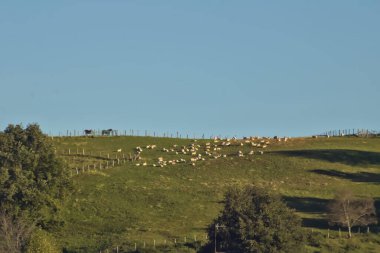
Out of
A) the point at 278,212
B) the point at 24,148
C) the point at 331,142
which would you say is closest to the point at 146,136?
the point at 331,142

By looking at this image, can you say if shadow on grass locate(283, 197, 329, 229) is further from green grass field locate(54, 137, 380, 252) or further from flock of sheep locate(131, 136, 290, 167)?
flock of sheep locate(131, 136, 290, 167)

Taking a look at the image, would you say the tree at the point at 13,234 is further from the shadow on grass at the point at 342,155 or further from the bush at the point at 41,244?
the shadow on grass at the point at 342,155

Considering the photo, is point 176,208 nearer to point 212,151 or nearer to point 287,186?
point 287,186

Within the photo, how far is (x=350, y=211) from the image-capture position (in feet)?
425

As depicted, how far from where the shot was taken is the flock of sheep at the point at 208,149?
559ft

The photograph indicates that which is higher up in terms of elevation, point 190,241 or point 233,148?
point 233,148

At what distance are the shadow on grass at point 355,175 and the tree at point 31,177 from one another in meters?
50.8

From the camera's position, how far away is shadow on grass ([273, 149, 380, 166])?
6777 inches

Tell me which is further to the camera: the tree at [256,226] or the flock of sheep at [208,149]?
the flock of sheep at [208,149]

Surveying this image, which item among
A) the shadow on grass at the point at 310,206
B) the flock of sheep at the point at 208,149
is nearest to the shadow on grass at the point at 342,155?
the flock of sheep at the point at 208,149

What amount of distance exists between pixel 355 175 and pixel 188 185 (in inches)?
1144

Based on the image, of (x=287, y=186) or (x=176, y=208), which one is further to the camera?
(x=287, y=186)

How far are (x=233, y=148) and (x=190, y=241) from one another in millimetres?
65967

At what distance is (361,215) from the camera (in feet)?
428
